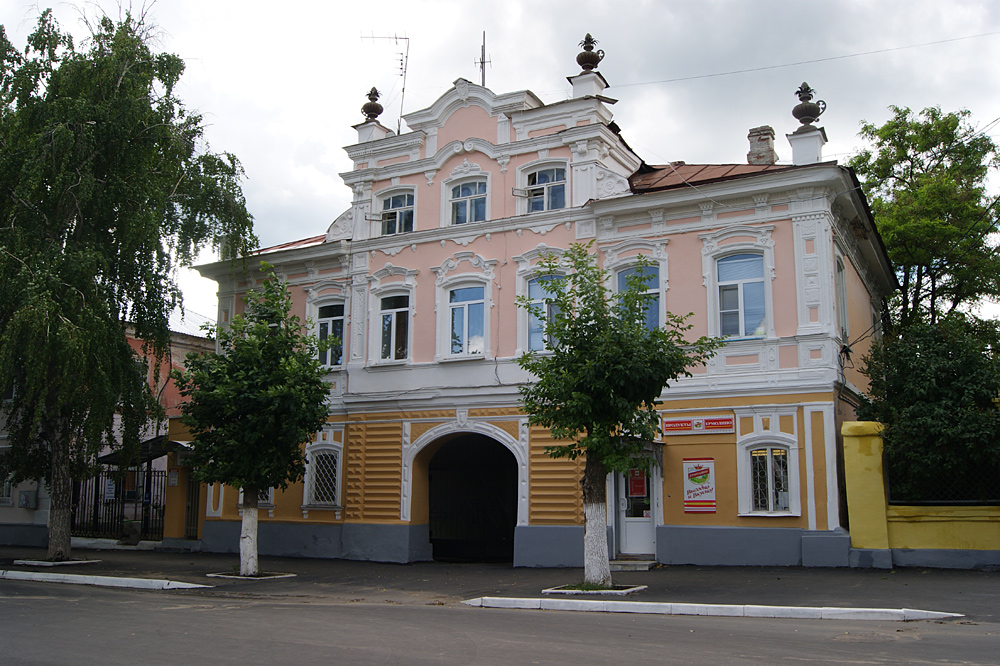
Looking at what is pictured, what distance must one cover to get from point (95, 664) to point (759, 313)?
1392cm

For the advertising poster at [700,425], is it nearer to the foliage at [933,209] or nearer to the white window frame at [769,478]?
the white window frame at [769,478]

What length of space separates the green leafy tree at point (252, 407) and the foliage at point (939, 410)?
11.3 meters

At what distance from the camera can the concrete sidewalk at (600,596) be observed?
11.5 meters

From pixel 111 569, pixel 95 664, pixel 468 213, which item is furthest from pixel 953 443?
pixel 111 569

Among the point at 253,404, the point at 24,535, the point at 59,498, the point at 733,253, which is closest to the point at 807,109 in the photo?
the point at 733,253

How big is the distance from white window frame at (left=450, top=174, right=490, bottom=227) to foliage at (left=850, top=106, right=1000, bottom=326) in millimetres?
13161

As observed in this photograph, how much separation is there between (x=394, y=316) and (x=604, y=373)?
31.0ft

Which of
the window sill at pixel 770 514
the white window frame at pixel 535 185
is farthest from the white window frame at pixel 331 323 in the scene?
the window sill at pixel 770 514

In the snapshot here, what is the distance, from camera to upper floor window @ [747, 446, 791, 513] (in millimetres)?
17000

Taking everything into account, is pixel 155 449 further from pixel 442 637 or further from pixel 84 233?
pixel 442 637

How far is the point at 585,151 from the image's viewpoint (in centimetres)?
2009

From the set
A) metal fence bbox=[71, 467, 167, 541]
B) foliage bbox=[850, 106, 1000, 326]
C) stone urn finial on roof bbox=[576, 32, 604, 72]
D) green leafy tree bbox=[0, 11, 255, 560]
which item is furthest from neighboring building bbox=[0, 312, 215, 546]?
foliage bbox=[850, 106, 1000, 326]

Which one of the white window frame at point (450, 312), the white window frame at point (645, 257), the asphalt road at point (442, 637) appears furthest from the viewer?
the white window frame at point (450, 312)

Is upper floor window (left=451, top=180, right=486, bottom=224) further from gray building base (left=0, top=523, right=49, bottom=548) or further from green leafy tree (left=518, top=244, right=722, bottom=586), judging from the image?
gray building base (left=0, top=523, right=49, bottom=548)
